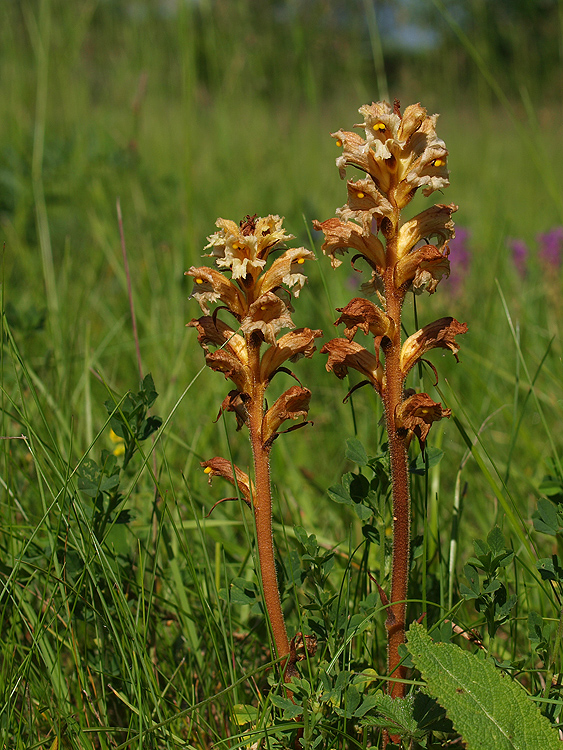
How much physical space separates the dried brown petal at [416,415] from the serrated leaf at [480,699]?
33 cm

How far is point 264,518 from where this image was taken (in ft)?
3.93

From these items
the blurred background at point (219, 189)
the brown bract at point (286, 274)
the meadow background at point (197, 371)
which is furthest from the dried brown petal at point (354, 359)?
the blurred background at point (219, 189)

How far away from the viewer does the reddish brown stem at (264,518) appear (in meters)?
1.20

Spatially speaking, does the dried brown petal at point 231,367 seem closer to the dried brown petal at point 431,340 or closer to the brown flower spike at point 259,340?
the brown flower spike at point 259,340

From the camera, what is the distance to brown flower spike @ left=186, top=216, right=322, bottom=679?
120 cm

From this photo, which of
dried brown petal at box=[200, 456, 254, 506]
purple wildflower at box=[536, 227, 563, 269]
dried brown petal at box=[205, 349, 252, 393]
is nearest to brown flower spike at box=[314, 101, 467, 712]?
dried brown petal at box=[205, 349, 252, 393]

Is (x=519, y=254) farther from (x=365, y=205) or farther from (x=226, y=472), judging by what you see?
(x=226, y=472)

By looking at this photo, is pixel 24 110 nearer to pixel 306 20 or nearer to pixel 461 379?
pixel 306 20

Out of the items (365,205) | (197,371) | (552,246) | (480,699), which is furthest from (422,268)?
(552,246)

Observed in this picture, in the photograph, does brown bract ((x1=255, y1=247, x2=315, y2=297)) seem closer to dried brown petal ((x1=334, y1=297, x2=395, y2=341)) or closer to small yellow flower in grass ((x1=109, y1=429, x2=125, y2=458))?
dried brown petal ((x1=334, y1=297, x2=395, y2=341))

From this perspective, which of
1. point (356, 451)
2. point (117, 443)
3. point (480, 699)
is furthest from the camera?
point (117, 443)

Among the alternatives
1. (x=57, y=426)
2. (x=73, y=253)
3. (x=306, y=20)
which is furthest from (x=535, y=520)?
(x=306, y=20)

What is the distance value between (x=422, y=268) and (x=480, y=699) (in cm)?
75

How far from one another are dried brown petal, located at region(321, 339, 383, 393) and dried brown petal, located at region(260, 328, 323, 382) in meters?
0.04
